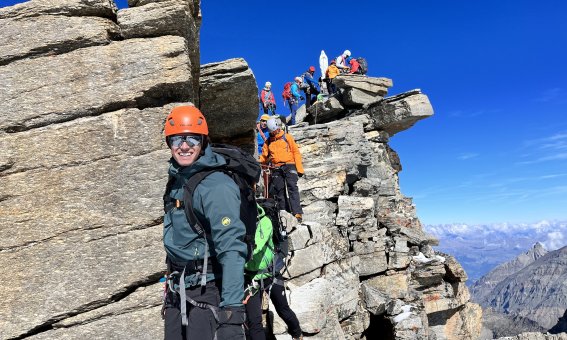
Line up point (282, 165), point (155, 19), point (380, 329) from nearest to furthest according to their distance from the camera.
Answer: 1. point (155, 19)
2. point (282, 165)
3. point (380, 329)

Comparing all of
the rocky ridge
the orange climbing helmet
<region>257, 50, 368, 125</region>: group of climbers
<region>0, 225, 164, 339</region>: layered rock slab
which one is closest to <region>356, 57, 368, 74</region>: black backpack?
<region>257, 50, 368, 125</region>: group of climbers

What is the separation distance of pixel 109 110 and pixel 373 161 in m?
23.6

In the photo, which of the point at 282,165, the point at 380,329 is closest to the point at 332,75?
the point at 282,165

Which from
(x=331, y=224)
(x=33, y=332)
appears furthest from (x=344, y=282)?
(x=33, y=332)

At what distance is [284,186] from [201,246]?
1018 cm

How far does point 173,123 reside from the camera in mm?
5363

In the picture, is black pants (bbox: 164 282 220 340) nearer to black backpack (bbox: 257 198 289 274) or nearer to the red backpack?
black backpack (bbox: 257 198 289 274)

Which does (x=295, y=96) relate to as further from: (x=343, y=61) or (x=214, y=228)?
(x=214, y=228)

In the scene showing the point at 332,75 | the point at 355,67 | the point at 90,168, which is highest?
the point at 355,67

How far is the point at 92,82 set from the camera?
29.0 feet

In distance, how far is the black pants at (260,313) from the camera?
24.1 feet

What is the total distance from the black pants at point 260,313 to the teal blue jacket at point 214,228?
277 centimetres

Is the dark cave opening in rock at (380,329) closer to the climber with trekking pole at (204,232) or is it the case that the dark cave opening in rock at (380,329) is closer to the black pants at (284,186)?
the black pants at (284,186)

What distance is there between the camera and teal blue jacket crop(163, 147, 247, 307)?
450cm
